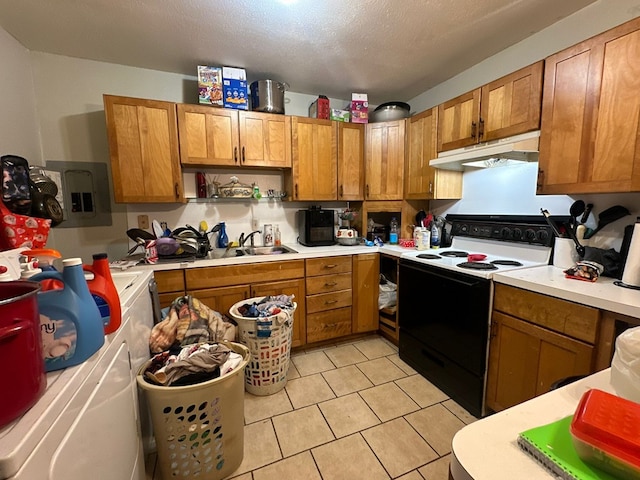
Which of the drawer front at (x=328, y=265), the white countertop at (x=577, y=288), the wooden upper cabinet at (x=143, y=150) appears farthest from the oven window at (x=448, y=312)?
the wooden upper cabinet at (x=143, y=150)

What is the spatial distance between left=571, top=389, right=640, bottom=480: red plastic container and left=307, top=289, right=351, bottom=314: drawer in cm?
201

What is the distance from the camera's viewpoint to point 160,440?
47.3 inches

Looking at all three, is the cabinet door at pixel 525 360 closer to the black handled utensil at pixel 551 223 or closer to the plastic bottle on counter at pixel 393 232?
the black handled utensil at pixel 551 223

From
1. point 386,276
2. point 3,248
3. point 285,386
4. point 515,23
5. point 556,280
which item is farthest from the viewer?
point 386,276

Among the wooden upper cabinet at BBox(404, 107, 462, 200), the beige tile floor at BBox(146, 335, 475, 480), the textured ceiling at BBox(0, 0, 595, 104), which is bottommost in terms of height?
the beige tile floor at BBox(146, 335, 475, 480)

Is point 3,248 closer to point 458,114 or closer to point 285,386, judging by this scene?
point 285,386

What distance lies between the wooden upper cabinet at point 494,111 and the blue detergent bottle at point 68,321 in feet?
7.46

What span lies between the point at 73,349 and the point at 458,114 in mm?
2541

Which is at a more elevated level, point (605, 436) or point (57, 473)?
point (605, 436)

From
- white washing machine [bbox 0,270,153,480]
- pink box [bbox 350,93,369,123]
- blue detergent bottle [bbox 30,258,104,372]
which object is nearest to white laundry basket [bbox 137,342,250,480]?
white washing machine [bbox 0,270,153,480]

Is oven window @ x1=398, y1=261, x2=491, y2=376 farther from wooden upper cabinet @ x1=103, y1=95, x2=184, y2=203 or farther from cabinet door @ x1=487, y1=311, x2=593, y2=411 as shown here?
wooden upper cabinet @ x1=103, y1=95, x2=184, y2=203

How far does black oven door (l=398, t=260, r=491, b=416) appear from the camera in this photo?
1.67m

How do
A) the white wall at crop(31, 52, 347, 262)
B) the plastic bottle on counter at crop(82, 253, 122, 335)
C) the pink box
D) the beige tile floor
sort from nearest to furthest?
the plastic bottle on counter at crop(82, 253, 122, 335), the beige tile floor, the white wall at crop(31, 52, 347, 262), the pink box

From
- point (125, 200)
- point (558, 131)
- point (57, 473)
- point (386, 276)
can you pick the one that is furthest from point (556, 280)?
point (125, 200)
